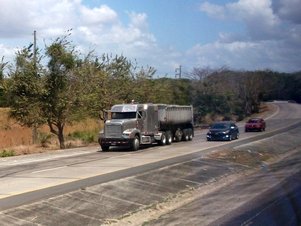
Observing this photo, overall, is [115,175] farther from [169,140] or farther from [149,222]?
[169,140]

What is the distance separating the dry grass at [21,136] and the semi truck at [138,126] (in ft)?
17.3

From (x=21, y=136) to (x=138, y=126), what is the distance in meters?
15.2

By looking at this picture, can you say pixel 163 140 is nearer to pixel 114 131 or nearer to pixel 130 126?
pixel 130 126

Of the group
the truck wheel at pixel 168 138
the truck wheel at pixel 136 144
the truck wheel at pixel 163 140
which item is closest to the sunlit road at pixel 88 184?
the truck wheel at pixel 136 144

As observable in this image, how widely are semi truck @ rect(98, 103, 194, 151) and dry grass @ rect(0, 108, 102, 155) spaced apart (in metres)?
5.27

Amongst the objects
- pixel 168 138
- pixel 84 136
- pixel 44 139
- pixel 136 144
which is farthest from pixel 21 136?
pixel 136 144

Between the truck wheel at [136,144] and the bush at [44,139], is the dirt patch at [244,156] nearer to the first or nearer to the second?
the truck wheel at [136,144]

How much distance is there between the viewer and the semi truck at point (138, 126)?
37.5m

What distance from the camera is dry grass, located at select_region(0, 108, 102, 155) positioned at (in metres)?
39.9

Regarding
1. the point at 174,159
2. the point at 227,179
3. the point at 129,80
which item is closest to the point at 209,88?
the point at 129,80

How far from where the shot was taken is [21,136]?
4969 cm

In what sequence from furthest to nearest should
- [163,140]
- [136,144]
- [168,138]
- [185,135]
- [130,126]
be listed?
1. [185,135]
2. [168,138]
3. [163,140]
4. [130,126]
5. [136,144]

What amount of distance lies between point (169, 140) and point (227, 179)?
67.3 ft

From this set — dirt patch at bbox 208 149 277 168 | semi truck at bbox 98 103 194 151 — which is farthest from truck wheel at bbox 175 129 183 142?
dirt patch at bbox 208 149 277 168
